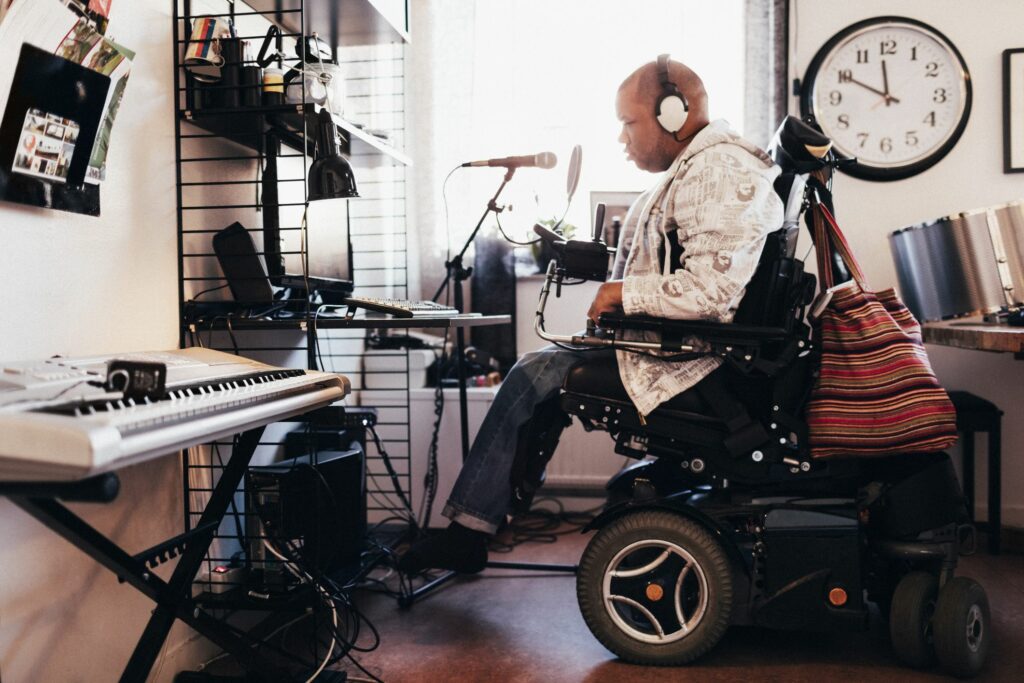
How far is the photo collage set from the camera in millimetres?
1302

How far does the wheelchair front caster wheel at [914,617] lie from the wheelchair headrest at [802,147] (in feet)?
3.03

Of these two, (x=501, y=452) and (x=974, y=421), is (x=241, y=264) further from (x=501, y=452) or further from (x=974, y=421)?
(x=974, y=421)

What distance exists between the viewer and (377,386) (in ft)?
9.62

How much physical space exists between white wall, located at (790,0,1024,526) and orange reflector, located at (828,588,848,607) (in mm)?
1485

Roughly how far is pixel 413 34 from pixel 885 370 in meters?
2.23

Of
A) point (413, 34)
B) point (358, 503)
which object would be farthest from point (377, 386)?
point (413, 34)

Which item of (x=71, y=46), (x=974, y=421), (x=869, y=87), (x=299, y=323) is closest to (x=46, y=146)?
(x=71, y=46)

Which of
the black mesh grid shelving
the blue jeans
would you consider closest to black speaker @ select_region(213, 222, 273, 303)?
the black mesh grid shelving

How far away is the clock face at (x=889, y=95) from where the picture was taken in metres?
2.87

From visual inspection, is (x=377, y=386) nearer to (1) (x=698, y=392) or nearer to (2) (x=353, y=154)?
(2) (x=353, y=154)

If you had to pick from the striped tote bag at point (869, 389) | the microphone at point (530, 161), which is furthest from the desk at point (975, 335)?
the microphone at point (530, 161)

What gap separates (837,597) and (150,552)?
135 cm

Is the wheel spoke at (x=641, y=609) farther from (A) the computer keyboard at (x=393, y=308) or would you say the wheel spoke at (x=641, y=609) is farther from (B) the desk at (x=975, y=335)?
(B) the desk at (x=975, y=335)

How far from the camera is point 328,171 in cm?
168
